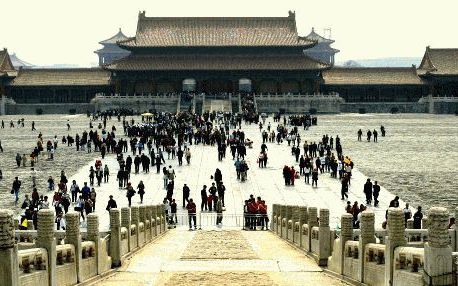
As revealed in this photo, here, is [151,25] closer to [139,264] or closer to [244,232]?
[244,232]

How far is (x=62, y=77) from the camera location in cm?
11338

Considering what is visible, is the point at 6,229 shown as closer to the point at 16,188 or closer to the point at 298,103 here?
the point at 16,188

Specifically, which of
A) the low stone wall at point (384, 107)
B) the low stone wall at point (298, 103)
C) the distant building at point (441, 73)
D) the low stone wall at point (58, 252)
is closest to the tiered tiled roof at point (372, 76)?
the distant building at point (441, 73)

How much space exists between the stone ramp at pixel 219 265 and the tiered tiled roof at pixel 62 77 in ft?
290

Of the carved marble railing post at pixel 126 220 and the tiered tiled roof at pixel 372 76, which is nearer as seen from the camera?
the carved marble railing post at pixel 126 220

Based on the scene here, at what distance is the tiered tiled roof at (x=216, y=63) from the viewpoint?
361ft

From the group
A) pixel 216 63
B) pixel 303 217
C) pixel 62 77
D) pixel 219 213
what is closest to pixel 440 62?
pixel 216 63

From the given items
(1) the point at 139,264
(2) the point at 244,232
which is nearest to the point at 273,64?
(2) the point at 244,232

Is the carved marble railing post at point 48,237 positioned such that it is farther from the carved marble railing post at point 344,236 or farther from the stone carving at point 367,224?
the carved marble railing post at point 344,236

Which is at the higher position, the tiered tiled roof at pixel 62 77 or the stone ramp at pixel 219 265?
the tiered tiled roof at pixel 62 77

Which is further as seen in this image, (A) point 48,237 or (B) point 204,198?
(B) point 204,198

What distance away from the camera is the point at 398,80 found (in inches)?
4400

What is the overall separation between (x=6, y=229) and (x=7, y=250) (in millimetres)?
408

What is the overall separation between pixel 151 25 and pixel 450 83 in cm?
4333
